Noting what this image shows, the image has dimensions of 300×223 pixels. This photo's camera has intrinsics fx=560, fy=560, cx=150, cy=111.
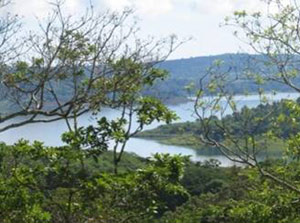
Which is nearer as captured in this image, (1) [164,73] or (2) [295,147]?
(1) [164,73]

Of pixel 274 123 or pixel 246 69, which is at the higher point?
pixel 246 69

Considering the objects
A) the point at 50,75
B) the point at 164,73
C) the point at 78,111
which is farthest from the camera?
the point at 50,75

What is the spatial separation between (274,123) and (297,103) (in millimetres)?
447

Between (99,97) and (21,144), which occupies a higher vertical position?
(99,97)

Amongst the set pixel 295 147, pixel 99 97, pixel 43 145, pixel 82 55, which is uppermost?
pixel 82 55

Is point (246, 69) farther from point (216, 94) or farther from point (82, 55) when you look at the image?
point (82, 55)

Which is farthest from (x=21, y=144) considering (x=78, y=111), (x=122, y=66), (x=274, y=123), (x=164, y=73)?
(x=274, y=123)

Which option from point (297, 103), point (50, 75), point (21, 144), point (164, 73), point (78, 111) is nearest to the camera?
point (21, 144)

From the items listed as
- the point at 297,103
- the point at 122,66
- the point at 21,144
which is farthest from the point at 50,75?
the point at 297,103

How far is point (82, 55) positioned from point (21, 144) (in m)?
2.60

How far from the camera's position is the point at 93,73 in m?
6.06

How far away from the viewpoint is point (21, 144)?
3.79 m

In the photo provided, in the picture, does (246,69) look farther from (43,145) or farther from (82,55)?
(43,145)

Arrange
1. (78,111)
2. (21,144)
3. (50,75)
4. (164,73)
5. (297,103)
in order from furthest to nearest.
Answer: (297,103), (50,75), (78,111), (164,73), (21,144)
